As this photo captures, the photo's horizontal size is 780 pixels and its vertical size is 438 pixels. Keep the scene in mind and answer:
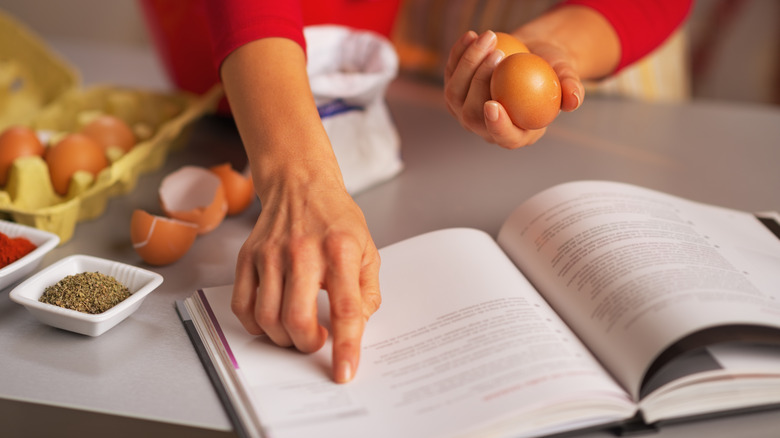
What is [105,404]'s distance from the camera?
583mm

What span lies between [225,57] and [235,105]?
72mm

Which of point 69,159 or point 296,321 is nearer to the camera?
point 296,321

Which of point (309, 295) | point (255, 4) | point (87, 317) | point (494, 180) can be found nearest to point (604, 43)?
point (494, 180)

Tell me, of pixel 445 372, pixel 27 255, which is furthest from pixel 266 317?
pixel 27 255

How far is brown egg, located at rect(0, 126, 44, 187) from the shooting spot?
0.88m

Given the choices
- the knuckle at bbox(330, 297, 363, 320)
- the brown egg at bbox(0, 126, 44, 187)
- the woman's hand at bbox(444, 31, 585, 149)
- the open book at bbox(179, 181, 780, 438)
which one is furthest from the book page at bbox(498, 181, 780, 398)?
the brown egg at bbox(0, 126, 44, 187)

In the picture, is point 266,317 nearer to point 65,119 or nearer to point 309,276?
point 309,276

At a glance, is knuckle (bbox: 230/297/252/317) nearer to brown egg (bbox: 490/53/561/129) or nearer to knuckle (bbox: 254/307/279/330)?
knuckle (bbox: 254/307/279/330)

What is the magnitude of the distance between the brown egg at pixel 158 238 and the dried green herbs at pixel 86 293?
98 mm

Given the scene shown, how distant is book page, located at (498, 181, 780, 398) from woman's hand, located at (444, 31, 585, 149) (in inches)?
4.2

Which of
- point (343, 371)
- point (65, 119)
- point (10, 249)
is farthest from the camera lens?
point (65, 119)

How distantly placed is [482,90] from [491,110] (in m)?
0.05

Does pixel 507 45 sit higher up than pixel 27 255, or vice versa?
pixel 507 45

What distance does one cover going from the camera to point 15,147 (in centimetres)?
89
